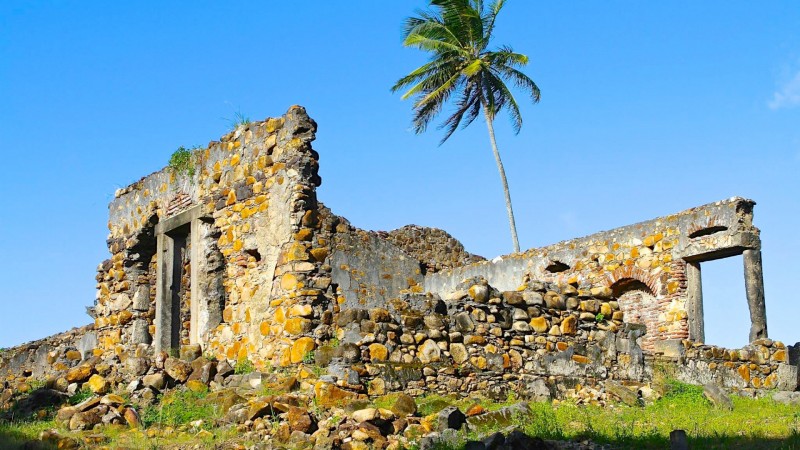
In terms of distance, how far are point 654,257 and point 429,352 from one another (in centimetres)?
704

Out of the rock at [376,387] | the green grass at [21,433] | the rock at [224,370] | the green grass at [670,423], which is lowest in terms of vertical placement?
the green grass at [670,423]

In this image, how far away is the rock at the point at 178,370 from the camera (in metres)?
11.2

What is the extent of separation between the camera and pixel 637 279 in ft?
54.5

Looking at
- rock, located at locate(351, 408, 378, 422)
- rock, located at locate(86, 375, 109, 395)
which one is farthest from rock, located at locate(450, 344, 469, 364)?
rock, located at locate(86, 375, 109, 395)

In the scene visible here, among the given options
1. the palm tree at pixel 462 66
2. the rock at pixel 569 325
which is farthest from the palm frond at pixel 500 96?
the rock at pixel 569 325

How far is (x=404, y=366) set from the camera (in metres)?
10.3

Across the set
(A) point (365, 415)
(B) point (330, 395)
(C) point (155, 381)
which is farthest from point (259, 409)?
(C) point (155, 381)

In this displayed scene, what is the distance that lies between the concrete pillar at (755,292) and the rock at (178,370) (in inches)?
357

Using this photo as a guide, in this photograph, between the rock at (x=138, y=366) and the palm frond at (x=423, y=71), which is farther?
the palm frond at (x=423, y=71)

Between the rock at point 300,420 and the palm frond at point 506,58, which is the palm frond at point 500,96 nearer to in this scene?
the palm frond at point 506,58

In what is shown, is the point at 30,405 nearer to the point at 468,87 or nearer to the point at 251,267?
the point at 251,267

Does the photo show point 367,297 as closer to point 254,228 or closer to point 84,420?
point 254,228

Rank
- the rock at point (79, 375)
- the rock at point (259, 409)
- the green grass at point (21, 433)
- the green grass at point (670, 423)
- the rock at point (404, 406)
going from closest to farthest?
the green grass at point (670, 423) → the green grass at point (21, 433) → the rock at point (259, 409) → the rock at point (404, 406) → the rock at point (79, 375)

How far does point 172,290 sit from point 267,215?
3.28 metres
